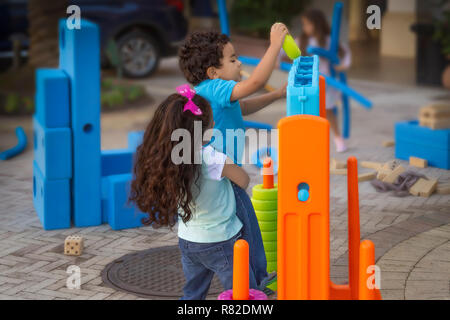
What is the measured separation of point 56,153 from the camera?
6387 mm

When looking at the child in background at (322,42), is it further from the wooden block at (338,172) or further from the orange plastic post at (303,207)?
the orange plastic post at (303,207)

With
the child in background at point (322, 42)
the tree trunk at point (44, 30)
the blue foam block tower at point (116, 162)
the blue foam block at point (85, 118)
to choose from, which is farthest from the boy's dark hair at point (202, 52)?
the tree trunk at point (44, 30)

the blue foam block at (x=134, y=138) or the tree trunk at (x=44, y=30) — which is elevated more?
the tree trunk at (x=44, y=30)

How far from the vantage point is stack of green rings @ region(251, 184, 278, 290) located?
507 cm

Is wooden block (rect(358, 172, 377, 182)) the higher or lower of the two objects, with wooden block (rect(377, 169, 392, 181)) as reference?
lower

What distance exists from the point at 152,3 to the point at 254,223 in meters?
11.0

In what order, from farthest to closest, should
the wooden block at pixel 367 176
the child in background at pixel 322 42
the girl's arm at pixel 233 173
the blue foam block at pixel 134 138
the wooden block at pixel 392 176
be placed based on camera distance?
1. the child in background at pixel 322 42
2. the wooden block at pixel 367 176
3. the wooden block at pixel 392 176
4. the blue foam block at pixel 134 138
5. the girl's arm at pixel 233 173

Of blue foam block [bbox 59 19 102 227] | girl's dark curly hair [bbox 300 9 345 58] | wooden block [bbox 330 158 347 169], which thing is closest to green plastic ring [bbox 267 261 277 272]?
blue foam block [bbox 59 19 102 227]

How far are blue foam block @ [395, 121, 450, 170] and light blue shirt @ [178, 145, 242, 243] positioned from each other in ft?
15.6

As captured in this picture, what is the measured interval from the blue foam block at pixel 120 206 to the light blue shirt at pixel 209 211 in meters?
2.36

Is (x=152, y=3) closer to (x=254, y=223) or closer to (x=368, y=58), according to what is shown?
(x=368, y=58)

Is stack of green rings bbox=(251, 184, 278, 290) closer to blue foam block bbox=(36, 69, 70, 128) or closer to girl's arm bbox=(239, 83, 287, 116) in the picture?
girl's arm bbox=(239, 83, 287, 116)

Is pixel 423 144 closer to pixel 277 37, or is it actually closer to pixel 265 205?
pixel 265 205

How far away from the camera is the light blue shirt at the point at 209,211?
13.0 ft
